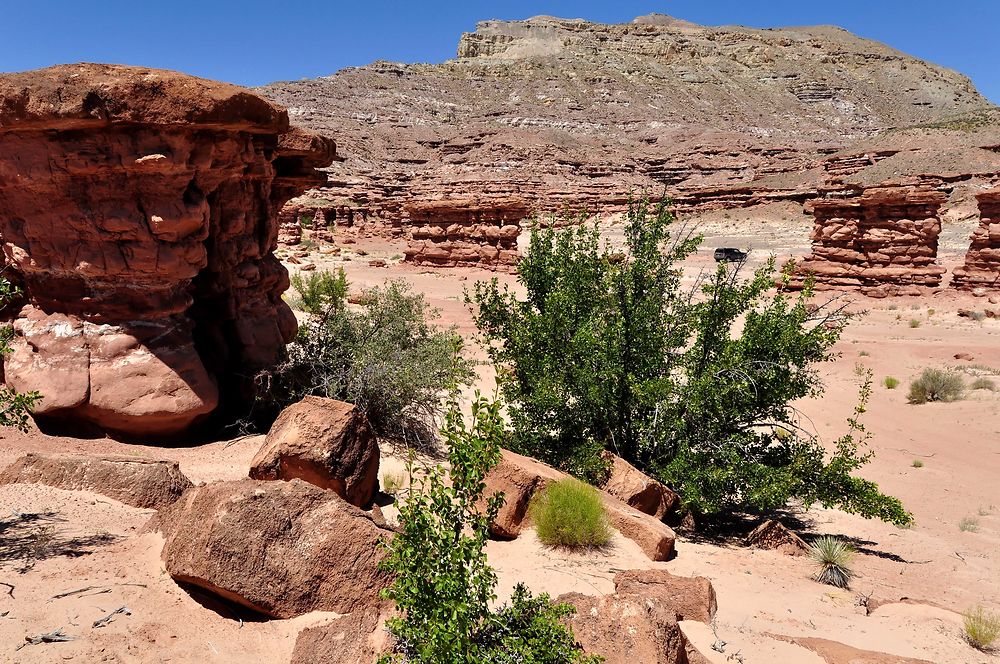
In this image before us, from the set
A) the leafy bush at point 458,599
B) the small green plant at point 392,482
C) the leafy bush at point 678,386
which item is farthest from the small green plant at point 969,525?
the small green plant at point 392,482

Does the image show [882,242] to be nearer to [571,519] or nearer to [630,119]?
[571,519]

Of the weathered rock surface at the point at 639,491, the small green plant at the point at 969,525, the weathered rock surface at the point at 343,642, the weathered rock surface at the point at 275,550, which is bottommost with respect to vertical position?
the small green plant at the point at 969,525

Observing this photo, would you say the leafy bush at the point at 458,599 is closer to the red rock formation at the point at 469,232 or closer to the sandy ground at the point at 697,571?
the sandy ground at the point at 697,571

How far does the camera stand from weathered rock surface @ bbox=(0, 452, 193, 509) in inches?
169

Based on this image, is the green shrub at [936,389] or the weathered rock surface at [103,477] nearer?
the weathered rock surface at [103,477]

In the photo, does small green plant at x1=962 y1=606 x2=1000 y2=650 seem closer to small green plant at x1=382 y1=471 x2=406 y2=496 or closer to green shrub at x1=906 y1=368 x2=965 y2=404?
small green plant at x1=382 y1=471 x2=406 y2=496

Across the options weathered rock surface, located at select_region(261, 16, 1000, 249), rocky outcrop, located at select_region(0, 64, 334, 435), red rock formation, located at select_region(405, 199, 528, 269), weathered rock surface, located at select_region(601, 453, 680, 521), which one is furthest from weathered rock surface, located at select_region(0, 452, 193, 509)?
weathered rock surface, located at select_region(261, 16, 1000, 249)

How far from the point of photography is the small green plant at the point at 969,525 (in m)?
6.46

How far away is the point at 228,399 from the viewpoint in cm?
727

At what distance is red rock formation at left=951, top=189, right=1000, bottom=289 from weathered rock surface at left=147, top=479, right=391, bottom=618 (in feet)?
68.6

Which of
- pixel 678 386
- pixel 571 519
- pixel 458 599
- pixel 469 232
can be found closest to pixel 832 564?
pixel 678 386

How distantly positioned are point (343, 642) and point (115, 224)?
498 centimetres

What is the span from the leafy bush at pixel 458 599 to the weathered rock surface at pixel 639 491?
276 cm

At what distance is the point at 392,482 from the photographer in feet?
18.7
